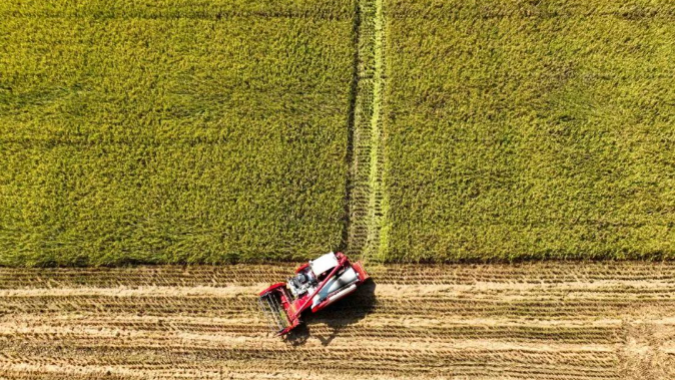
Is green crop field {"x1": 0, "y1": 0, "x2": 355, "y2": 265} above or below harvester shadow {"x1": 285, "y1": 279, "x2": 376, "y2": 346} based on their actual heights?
above

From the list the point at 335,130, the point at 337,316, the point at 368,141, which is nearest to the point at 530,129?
the point at 368,141

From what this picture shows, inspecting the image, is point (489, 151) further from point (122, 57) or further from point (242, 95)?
point (122, 57)

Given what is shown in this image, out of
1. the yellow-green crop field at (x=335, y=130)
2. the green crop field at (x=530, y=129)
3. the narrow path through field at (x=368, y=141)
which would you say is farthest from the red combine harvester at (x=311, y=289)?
the green crop field at (x=530, y=129)

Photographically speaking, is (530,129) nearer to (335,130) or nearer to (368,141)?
(368,141)

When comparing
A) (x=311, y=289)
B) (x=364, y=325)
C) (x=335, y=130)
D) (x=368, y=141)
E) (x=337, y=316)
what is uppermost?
(x=335, y=130)

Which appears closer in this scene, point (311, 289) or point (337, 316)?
point (311, 289)

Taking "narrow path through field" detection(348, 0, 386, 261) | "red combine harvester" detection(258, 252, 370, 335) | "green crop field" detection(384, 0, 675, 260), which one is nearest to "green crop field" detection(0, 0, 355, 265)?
"narrow path through field" detection(348, 0, 386, 261)

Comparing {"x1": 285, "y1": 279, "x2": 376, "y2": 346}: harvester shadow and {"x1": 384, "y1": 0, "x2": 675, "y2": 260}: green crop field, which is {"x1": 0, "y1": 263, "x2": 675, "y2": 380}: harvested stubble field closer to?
{"x1": 285, "y1": 279, "x2": 376, "y2": 346}: harvester shadow
